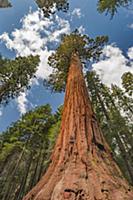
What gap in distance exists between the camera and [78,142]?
216 inches

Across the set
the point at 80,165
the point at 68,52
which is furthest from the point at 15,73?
the point at 80,165

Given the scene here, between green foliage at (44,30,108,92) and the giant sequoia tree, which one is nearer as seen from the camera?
the giant sequoia tree

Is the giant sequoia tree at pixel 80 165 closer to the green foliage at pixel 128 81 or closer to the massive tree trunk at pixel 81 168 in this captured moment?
the massive tree trunk at pixel 81 168

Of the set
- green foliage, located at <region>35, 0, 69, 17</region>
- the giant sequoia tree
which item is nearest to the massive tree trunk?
the giant sequoia tree

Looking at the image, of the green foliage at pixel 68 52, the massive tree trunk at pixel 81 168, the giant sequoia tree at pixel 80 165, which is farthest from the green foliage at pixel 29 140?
the massive tree trunk at pixel 81 168

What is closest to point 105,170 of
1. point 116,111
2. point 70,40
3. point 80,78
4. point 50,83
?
point 80,78

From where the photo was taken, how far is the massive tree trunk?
4066 millimetres

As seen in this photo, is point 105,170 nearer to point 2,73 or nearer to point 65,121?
point 65,121

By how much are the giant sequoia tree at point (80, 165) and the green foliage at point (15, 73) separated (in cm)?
1086

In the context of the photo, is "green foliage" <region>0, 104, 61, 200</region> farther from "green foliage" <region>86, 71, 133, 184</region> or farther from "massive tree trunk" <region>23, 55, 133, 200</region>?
"massive tree trunk" <region>23, 55, 133, 200</region>

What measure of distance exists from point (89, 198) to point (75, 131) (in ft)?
7.18

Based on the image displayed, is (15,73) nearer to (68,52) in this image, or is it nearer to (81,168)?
(68,52)

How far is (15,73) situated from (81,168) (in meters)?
14.6

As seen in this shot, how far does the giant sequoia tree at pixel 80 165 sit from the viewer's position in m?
4.08
